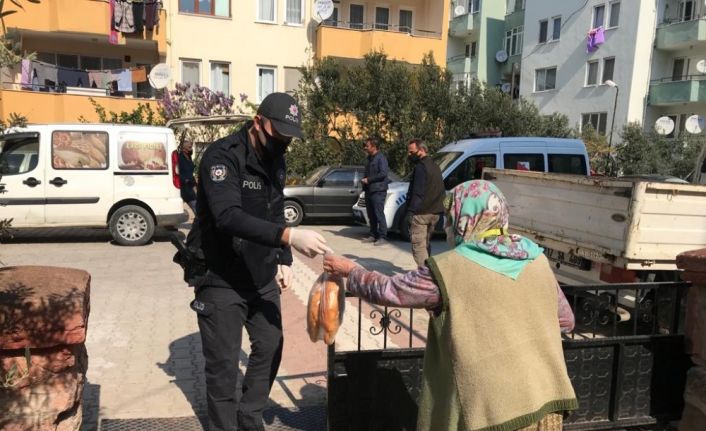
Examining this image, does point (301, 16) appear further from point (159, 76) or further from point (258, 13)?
point (159, 76)

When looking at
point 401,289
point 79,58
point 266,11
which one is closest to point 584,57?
point 266,11

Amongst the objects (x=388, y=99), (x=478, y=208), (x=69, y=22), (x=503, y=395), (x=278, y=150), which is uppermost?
(x=69, y=22)

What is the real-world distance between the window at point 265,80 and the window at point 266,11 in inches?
71.2

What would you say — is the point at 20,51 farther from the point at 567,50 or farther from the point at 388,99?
the point at 567,50

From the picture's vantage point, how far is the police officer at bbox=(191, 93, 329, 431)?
2.79 meters

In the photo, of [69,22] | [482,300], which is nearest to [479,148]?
[482,300]

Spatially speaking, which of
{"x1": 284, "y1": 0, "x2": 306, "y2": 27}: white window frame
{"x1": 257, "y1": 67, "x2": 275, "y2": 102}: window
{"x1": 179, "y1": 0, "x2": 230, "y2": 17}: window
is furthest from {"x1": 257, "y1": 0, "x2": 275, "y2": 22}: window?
{"x1": 257, "y1": 67, "x2": 275, "y2": 102}: window

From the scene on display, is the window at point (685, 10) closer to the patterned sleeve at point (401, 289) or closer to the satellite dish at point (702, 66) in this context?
the satellite dish at point (702, 66)

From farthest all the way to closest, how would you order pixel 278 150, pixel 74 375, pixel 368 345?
pixel 368 345 < pixel 278 150 < pixel 74 375

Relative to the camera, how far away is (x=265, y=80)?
20609 mm

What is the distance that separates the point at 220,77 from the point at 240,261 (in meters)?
18.5

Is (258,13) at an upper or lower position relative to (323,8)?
lower

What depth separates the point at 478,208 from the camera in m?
2.07

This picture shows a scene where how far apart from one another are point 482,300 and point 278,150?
1483 millimetres
